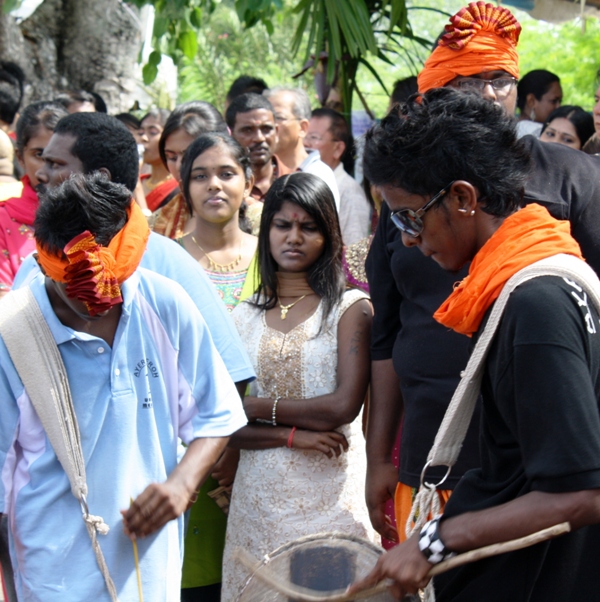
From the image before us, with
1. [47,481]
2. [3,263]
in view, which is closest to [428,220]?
[47,481]

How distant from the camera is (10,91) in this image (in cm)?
711

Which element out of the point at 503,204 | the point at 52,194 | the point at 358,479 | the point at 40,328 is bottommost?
the point at 358,479

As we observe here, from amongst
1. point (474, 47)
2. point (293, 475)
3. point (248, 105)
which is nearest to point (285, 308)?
point (293, 475)

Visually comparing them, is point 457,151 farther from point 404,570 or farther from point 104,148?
point 104,148

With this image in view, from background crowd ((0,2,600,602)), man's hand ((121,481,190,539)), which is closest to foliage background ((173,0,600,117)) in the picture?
background crowd ((0,2,600,602))

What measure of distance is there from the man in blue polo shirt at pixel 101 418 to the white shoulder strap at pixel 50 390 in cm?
3

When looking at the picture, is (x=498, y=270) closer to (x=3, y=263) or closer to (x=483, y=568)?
(x=483, y=568)

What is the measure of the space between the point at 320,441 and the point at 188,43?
544cm

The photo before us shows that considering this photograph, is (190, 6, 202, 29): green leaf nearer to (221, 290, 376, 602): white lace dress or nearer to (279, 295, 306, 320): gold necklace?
(279, 295, 306, 320): gold necklace

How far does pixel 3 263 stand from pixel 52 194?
2051 millimetres

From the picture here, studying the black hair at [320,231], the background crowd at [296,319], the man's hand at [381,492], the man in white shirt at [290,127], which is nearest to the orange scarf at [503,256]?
the background crowd at [296,319]

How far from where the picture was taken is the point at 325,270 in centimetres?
399

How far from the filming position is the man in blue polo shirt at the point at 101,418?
8.38ft

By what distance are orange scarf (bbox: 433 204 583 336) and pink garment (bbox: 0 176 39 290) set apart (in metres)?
2.99
